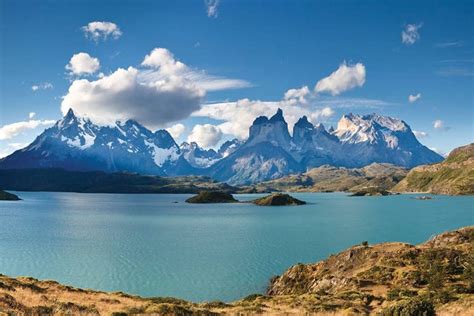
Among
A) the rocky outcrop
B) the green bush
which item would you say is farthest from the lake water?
the green bush

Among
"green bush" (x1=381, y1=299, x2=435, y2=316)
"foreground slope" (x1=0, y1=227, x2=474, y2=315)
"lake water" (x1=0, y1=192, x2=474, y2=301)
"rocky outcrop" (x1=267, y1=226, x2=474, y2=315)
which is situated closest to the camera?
"green bush" (x1=381, y1=299, x2=435, y2=316)

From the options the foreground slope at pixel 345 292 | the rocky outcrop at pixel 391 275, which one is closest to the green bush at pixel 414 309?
the foreground slope at pixel 345 292

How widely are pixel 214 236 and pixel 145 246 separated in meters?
31.2

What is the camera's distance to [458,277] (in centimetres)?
6006

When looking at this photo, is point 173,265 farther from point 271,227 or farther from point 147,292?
point 271,227

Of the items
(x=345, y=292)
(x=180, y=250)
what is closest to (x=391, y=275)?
(x=345, y=292)

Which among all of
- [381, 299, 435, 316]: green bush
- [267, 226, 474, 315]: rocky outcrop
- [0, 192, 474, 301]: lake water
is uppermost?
[381, 299, 435, 316]: green bush

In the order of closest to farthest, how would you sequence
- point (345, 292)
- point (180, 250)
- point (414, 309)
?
point (414, 309) < point (345, 292) < point (180, 250)

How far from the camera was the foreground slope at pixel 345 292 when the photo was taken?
3828 centimetres

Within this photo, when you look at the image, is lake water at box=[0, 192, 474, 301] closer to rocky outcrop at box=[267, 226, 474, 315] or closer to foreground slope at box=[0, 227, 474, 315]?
rocky outcrop at box=[267, 226, 474, 315]

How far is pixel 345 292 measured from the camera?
183 feet

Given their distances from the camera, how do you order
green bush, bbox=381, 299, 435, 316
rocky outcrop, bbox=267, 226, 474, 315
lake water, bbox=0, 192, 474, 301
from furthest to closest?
lake water, bbox=0, 192, 474, 301 → rocky outcrop, bbox=267, 226, 474, 315 → green bush, bbox=381, 299, 435, 316

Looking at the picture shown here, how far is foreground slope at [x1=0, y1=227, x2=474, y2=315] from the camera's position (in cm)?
3828

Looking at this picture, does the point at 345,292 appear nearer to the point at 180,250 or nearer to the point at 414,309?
the point at 414,309
